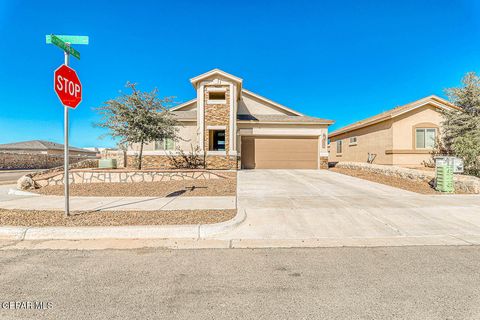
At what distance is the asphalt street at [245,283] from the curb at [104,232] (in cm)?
56

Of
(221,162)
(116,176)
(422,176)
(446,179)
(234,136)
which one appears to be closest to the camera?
(446,179)

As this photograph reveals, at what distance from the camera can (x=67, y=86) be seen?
5.31m

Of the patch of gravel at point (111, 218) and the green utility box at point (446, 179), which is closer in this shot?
the patch of gravel at point (111, 218)

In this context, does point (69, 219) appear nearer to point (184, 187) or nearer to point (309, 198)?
point (184, 187)

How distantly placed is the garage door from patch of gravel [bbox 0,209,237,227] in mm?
11917

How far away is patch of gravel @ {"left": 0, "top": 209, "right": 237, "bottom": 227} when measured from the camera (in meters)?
4.93

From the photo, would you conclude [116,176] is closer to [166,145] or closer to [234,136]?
[166,145]

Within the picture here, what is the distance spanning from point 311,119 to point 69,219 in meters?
17.2

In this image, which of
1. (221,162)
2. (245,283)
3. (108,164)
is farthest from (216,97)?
(245,283)

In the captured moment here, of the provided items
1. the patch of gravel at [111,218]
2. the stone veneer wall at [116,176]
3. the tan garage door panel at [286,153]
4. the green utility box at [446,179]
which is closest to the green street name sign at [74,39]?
the patch of gravel at [111,218]

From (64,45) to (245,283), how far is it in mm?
6451

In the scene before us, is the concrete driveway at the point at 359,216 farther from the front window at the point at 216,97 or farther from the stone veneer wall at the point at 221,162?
the front window at the point at 216,97

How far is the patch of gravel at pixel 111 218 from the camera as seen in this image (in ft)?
16.2

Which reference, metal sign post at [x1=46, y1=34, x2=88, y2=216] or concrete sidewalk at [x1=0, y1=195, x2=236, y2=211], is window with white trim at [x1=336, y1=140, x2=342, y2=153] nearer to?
concrete sidewalk at [x1=0, y1=195, x2=236, y2=211]
